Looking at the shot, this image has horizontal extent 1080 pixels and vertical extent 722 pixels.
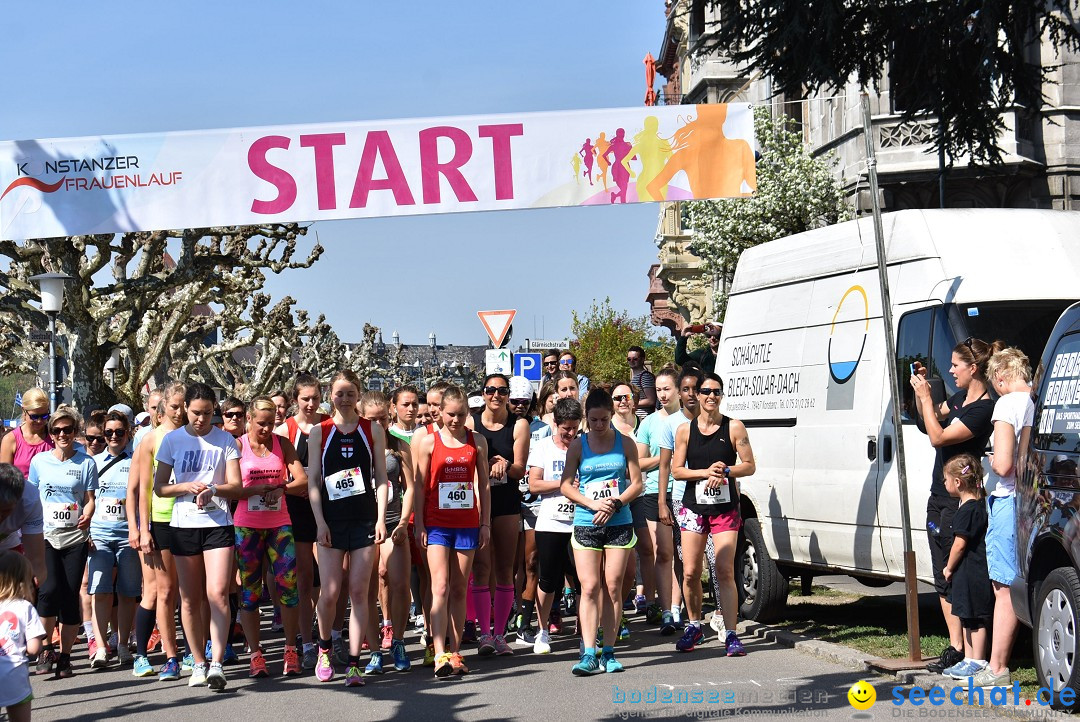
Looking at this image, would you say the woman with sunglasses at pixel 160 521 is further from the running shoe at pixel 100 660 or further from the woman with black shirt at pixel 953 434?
the woman with black shirt at pixel 953 434

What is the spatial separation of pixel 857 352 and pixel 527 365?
1257 centimetres

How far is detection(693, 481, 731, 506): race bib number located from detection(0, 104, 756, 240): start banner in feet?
13.5

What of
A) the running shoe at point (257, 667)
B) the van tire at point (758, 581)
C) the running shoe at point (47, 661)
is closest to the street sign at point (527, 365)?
the van tire at point (758, 581)

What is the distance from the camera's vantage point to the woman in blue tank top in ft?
31.6

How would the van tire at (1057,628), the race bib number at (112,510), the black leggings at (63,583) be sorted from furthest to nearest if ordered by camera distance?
the race bib number at (112,510) → the black leggings at (63,583) → the van tire at (1057,628)

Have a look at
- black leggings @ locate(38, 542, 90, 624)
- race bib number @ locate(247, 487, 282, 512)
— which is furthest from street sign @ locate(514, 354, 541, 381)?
race bib number @ locate(247, 487, 282, 512)

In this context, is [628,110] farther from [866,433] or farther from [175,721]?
[175,721]

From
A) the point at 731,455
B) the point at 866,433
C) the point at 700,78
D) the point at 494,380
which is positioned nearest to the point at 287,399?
the point at 494,380

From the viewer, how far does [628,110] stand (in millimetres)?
13836

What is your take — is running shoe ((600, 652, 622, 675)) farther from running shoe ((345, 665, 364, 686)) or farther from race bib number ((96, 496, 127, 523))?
race bib number ((96, 496, 127, 523))

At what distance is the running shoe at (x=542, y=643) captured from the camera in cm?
1066

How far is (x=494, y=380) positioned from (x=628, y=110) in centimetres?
392

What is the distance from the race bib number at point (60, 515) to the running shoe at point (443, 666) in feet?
9.94

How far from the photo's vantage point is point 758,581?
37.9 feet
